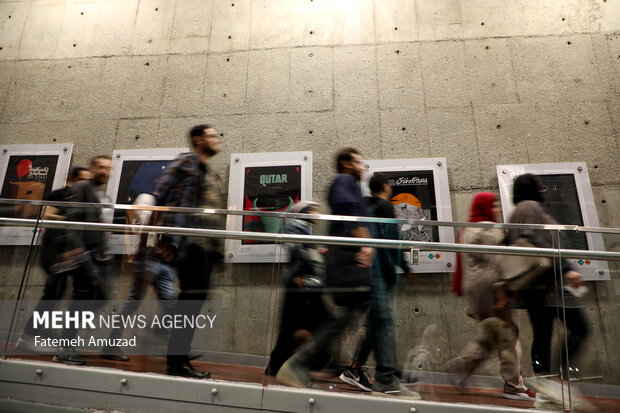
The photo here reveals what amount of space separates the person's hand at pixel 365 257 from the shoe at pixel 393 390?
622 millimetres

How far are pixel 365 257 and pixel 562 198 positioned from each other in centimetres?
290

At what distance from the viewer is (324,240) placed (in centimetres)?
264

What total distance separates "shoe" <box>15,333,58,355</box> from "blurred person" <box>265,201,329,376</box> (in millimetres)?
1284

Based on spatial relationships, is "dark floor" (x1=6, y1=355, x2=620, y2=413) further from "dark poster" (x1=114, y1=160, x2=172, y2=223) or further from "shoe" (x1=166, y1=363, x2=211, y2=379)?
"dark poster" (x1=114, y1=160, x2=172, y2=223)

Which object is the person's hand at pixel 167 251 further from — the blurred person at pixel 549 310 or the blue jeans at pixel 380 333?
the blurred person at pixel 549 310

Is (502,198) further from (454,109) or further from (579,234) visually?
(579,234)

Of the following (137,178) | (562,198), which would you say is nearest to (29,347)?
A: (137,178)

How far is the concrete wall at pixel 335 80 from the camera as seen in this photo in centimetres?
488

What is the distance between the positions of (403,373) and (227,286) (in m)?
1.09

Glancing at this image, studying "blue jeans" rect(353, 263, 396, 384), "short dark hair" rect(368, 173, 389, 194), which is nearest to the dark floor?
"blue jeans" rect(353, 263, 396, 384)

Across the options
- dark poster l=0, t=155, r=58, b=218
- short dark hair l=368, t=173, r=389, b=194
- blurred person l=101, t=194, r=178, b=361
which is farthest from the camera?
dark poster l=0, t=155, r=58, b=218

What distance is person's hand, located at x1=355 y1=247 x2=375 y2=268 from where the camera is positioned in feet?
8.50

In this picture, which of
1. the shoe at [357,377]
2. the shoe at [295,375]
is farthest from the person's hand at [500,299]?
the shoe at [295,375]

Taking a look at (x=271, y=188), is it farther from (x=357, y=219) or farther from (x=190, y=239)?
(x=357, y=219)
